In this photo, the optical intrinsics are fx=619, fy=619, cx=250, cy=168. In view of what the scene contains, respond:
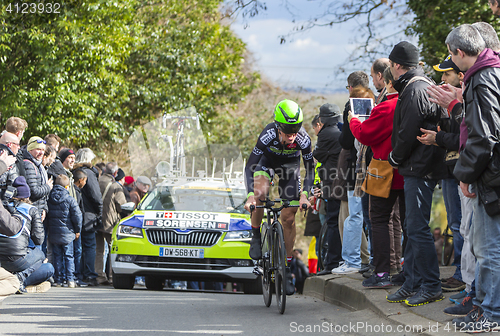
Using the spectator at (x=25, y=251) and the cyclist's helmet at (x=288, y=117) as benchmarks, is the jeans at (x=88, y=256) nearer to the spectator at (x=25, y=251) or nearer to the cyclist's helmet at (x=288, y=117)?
the spectator at (x=25, y=251)

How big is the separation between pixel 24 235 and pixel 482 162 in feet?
18.6

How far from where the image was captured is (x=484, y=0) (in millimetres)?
13922

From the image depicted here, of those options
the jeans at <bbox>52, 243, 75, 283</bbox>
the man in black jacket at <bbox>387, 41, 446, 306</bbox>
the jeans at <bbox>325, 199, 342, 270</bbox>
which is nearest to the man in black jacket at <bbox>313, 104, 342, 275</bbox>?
the jeans at <bbox>325, 199, 342, 270</bbox>

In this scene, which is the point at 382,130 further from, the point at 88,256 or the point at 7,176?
the point at 88,256

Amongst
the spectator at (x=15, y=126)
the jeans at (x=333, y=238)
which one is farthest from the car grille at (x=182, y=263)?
the spectator at (x=15, y=126)

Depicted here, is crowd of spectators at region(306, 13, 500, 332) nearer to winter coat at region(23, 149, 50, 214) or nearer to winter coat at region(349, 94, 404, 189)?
winter coat at region(349, 94, 404, 189)

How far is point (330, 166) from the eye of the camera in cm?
859

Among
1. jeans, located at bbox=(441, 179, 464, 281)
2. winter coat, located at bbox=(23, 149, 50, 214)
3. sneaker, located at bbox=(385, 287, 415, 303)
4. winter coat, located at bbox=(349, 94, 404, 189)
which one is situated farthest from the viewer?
winter coat, located at bbox=(23, 149, 50, 214)

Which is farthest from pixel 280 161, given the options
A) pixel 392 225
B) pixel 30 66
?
pixel 30 66

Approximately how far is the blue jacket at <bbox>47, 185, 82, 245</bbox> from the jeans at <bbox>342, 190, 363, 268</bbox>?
4.58 meters

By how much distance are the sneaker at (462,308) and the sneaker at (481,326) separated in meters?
0.53

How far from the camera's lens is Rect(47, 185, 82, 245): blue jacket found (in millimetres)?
9883

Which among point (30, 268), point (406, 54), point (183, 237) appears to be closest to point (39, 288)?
point (30, 268)

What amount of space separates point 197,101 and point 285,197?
1774 cm
